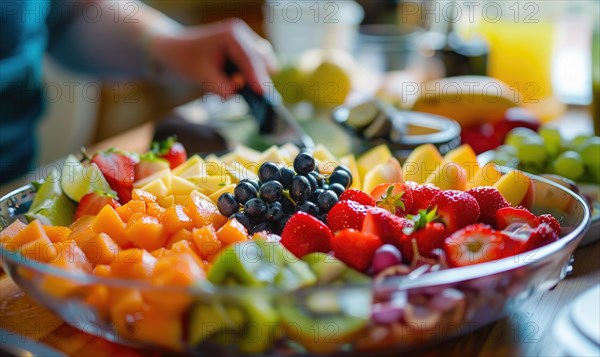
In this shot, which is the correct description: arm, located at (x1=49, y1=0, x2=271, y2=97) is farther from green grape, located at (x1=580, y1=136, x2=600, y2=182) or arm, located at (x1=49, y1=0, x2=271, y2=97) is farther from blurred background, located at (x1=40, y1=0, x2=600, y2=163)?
green grape, located at (x1=580, y1=136, x2=600, y2=182)

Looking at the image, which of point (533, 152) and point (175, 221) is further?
point (533, 152)

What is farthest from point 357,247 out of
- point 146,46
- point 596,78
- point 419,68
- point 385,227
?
point 419,68

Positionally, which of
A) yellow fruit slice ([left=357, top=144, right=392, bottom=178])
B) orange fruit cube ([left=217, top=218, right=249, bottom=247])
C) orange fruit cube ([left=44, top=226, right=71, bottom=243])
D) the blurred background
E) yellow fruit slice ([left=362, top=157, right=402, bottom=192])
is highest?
orange fruit cube ([left=217, top=218, right=249, bottom=247])

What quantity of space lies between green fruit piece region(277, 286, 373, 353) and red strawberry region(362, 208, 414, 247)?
125 millimetres

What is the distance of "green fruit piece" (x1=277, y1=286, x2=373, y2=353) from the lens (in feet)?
1.60

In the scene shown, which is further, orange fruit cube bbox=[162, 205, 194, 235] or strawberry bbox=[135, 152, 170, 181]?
strawberry bbox=[135, 152, 170, 181]

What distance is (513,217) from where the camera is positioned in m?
0.66

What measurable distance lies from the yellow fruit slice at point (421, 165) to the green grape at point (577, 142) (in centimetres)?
25

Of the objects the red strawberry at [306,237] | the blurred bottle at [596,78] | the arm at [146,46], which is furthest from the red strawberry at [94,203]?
the blurred bottle at [596,78]

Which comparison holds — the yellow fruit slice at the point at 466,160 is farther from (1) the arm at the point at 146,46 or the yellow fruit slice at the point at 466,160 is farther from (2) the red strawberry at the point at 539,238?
(1) the arm at the point at 146,46

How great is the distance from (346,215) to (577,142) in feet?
1.70

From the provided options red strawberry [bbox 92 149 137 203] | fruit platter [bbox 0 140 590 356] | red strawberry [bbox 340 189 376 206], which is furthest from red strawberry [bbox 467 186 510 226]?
red strawberry [bbox 92 149 137 203]

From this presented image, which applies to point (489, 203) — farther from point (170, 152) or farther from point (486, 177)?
point (170, 152)

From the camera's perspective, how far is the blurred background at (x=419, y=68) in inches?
56.7
